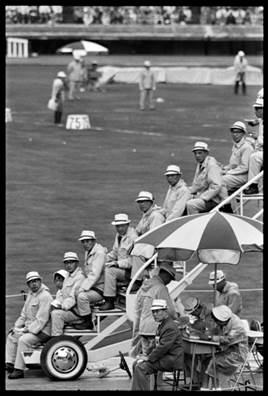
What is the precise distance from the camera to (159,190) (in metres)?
34.2

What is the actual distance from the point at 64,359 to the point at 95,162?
22.4 m

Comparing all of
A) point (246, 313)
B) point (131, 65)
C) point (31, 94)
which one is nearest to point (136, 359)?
point (246, 313)

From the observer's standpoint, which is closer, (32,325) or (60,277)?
(32,325)

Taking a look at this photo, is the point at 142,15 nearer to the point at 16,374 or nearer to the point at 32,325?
the point at 32,325

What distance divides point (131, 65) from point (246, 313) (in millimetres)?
51423

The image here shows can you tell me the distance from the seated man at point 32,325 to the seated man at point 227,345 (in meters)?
2.85

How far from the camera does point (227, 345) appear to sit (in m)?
16.1

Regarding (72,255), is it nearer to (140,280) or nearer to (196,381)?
(140,280)

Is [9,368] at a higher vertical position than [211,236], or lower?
lower

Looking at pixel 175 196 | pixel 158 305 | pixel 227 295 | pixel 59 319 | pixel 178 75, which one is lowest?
pixel 59 319

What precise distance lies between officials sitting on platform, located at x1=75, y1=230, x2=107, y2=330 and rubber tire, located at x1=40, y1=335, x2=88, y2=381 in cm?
52

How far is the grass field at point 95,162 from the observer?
90.2ft

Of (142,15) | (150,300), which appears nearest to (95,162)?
(150,300)

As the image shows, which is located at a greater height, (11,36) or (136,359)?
(11,36)
